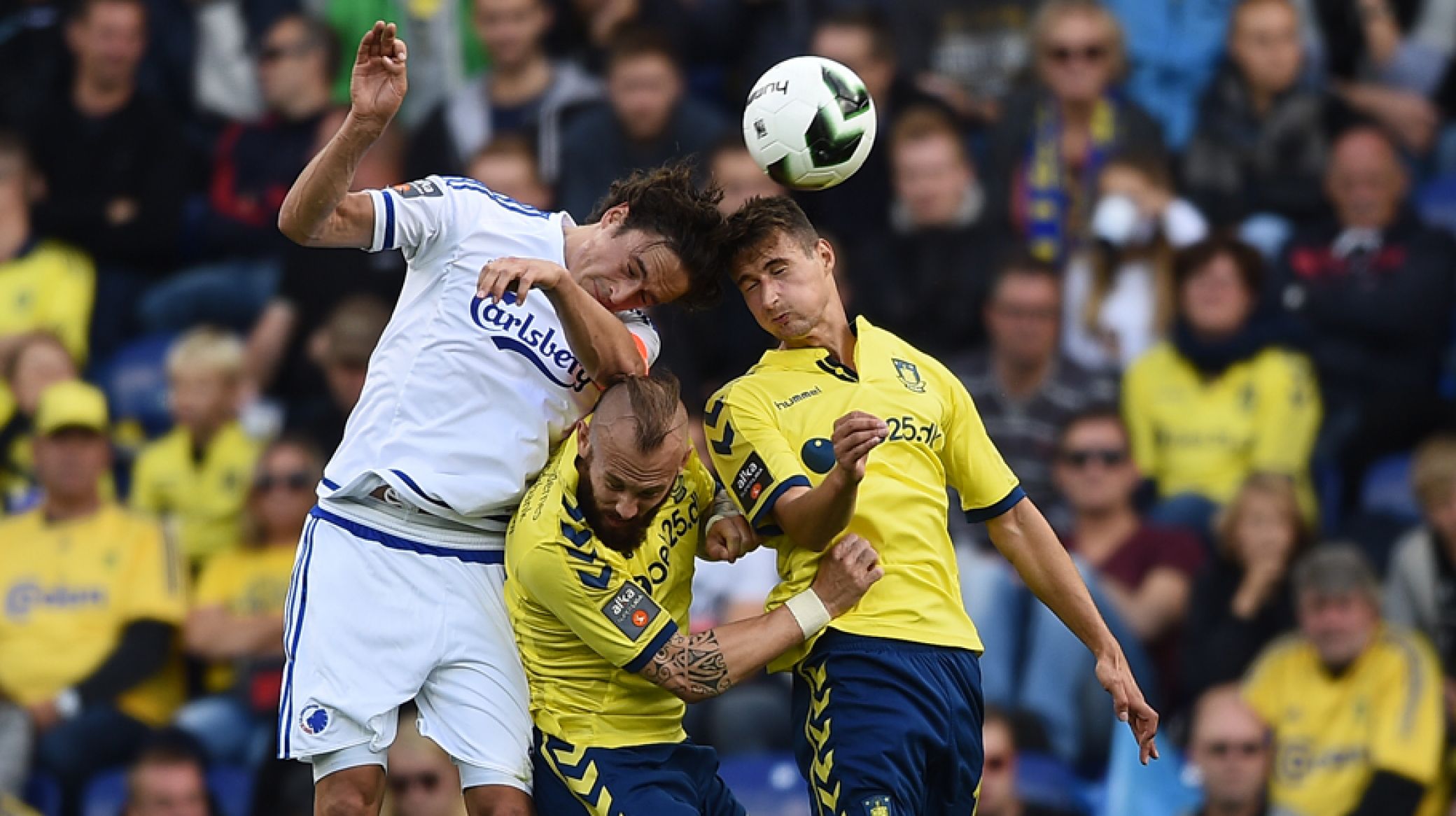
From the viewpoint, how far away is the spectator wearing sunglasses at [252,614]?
34.3ft

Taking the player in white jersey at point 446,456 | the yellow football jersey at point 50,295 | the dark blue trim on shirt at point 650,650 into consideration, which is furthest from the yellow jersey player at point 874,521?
the yellow football jersey at point 50,295

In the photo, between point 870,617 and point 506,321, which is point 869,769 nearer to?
point 870,617

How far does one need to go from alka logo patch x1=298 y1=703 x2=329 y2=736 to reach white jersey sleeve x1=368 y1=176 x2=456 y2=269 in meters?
1.40

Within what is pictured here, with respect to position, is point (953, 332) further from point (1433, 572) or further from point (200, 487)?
point (200, 487)

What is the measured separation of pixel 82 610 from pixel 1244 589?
580cm

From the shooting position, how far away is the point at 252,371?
11.5 m

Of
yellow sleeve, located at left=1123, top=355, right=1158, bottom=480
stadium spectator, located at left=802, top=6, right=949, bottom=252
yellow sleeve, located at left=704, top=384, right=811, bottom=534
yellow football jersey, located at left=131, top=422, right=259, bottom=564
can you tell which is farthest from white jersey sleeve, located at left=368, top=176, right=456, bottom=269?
yellow sleeve, located at left=1123, top=355, right=1158, bottom=480

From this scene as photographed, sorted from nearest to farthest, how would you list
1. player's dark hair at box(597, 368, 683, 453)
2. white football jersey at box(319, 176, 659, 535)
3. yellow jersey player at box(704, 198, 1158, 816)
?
player's dark hair at box(597, 368, 683, 453) → yellow jersey player at box(704, 198, 1158, 816) → white football jersey at box(319, 176, 659, 535)

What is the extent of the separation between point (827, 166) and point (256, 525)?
5214mm

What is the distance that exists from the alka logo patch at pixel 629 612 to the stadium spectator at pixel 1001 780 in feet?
12.6

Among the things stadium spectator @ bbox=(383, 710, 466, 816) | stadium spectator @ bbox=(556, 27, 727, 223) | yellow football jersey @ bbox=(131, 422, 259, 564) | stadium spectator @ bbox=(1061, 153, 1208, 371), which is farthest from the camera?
stadium spectator @ bbox=(556, 27, 727, 223)

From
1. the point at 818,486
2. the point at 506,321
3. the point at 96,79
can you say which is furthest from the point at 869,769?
the point at 96,79

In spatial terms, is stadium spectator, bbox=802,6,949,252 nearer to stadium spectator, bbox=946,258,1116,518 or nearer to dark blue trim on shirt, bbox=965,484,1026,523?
stadium spectator, bbox=946,258,1116,518

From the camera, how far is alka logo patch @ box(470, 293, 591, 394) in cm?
648
